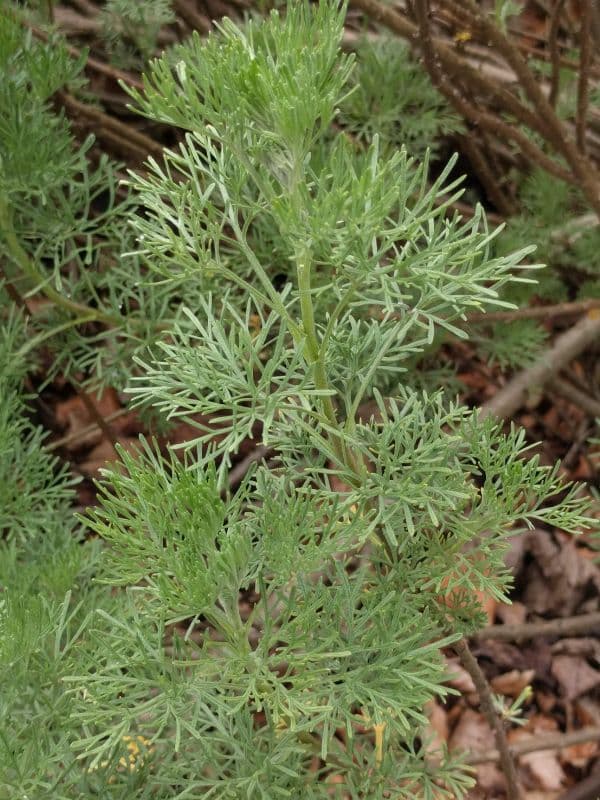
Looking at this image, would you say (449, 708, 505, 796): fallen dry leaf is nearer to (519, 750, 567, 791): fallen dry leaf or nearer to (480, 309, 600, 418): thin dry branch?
(519, 750, 567, 791): fallen dry leaf

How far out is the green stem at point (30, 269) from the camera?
4.46ft

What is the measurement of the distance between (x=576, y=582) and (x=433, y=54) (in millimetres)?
1218

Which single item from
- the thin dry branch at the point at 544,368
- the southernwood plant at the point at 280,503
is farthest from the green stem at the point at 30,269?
the thin dry branch at the point at 544,368

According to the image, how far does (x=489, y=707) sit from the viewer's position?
3.57ft

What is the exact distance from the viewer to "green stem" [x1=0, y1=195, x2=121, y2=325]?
1359mm

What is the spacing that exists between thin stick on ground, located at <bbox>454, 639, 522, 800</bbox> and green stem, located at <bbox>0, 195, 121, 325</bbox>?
33.3 inches

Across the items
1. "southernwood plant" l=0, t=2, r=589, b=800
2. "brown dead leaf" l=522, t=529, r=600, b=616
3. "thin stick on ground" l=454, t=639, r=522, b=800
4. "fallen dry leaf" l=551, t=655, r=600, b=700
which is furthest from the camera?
"brown dead leaf" l=522, t=529, r=600, b=616

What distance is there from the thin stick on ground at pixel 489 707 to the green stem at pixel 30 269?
85 cm

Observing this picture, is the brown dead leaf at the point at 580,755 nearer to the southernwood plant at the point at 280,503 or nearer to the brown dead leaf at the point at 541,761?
the brown dead leaf at the point at 541,761

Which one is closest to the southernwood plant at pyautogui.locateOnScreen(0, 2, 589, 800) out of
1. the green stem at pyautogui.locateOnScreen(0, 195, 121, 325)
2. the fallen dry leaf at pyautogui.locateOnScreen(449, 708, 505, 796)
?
the green stem at pyautogui.locateOnScreen(0, 195, 121, 325)

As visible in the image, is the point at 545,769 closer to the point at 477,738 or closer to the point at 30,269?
the point at 477,738

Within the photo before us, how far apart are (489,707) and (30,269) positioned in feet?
3.23

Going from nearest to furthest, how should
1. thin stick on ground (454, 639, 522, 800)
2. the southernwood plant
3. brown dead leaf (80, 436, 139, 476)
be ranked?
the southernwood plant < thin stick on ground (454, 639, 522, 800) < brown dead leaf (80, 436, 139, 476)

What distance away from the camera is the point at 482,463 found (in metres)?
0.86
